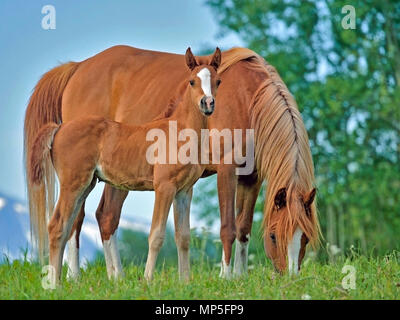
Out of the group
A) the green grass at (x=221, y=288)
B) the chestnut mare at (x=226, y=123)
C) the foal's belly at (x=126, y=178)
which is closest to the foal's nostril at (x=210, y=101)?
the chestnut mare at (x=226, y=123)

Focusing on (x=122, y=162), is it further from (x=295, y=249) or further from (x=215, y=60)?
(x=295, y=249)

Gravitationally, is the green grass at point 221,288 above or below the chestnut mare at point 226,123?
below

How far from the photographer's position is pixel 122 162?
18.1 ft

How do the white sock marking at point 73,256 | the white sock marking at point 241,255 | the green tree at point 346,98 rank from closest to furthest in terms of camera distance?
the white sock marking at point 73,256, the white sock marking at point 241,255, the green tree at point 346,98

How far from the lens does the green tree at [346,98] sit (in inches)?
651

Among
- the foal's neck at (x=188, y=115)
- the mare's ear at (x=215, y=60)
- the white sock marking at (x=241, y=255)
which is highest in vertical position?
the mare's ear at (x=215, y=60)

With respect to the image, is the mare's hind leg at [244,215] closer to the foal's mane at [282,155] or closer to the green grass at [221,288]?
the foal's mane at [282,155]

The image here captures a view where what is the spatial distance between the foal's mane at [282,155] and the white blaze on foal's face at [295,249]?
4 centimetres


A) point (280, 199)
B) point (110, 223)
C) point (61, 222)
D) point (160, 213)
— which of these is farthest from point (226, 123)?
point (61, 222)

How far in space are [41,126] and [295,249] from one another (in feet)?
10.9

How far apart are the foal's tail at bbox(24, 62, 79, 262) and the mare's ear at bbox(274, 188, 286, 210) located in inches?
80.9

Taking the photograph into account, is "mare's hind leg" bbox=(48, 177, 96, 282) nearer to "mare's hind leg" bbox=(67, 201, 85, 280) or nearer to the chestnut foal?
the chestnut foal

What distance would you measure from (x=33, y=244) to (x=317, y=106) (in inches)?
480
